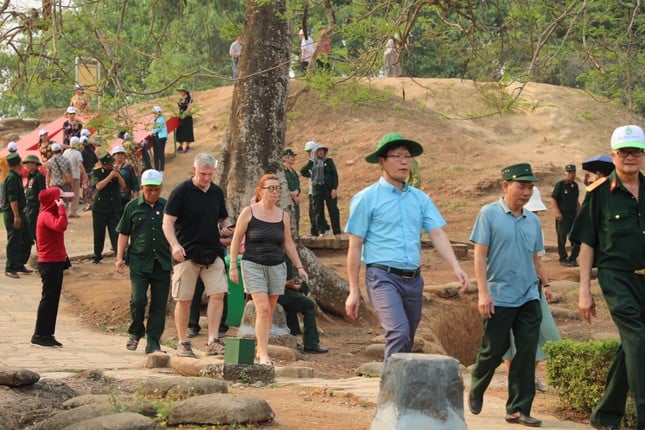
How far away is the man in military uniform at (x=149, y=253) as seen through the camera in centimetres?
1097

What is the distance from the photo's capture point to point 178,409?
7082mm

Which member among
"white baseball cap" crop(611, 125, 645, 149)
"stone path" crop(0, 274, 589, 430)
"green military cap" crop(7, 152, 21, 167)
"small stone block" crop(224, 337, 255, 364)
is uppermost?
"green military cap" crop(7, 152, 21, 167)

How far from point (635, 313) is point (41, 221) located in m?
6.53

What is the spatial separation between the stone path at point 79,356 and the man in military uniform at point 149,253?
45 cm

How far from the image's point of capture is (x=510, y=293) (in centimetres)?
766

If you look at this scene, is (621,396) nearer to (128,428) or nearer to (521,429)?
(521,429)

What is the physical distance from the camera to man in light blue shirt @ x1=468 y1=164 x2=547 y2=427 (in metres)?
7.55

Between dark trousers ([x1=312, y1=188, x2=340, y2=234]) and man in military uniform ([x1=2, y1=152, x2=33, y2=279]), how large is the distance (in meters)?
6.00

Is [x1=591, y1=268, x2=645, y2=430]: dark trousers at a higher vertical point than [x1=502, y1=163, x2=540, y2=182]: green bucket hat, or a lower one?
lower

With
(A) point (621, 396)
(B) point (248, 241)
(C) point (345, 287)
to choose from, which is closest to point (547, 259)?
(C) point (345, 287)

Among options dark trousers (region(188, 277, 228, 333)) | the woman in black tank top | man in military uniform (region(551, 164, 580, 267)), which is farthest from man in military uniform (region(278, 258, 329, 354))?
man in military uniform (region(551, 164, 580, 267))

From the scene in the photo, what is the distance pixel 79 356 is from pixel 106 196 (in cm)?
679

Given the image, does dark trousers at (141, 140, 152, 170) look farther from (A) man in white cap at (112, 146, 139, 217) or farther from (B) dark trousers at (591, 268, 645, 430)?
(B) dark trousers at (591, 268, 645, 430)

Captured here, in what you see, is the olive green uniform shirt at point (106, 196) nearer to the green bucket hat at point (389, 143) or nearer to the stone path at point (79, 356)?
the stone path at point (79, 356)
